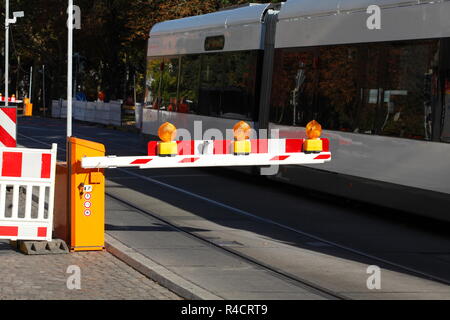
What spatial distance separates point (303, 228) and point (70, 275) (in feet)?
16.2

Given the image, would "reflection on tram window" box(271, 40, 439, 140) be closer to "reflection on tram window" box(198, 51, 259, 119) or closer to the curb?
"reflection on tram window" box(198, 51, 259, 119)

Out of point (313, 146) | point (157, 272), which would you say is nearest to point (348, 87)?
point (313, 146)

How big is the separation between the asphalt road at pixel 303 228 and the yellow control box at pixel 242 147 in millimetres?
1189

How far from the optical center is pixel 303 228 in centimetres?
1367

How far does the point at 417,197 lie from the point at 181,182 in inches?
291

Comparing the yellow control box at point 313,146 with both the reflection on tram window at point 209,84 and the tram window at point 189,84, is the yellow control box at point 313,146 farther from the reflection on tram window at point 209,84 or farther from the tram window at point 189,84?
the tram window at point 189,84

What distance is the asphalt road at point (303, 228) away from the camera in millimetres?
10352

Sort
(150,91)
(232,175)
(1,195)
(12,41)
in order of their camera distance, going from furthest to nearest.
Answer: (12,41)
(150,91)
(232,175)
(1,195)

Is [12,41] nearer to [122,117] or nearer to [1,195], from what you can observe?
[122,117]

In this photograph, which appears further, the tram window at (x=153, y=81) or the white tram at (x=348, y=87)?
the tram window at (x=153, y=81)

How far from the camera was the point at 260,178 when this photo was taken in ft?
66.9

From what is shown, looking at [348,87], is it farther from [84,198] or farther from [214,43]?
[214,43]

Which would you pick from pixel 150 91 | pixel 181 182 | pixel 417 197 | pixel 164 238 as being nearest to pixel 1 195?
pixel 164 238

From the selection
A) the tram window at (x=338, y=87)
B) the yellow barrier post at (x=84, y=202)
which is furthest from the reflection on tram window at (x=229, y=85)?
the yellow barrier post at (x=84, y=202)
